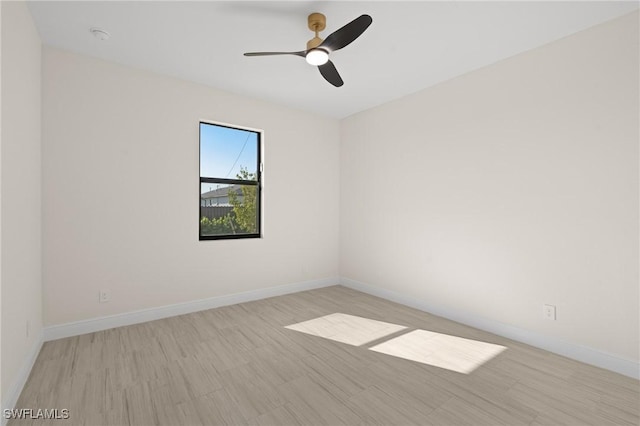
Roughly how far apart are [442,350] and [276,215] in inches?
104

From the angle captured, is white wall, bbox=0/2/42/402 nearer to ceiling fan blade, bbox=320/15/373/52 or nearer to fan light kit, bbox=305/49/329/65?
fan light kit, bbox=305/49/329/65

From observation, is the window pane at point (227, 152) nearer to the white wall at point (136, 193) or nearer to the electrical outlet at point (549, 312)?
the white wall at point (136, 193)

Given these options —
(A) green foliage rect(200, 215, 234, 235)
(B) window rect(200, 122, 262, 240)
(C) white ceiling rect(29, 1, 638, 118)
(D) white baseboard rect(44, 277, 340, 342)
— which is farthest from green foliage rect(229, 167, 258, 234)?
(C) white ceiling rect(29, 1, 638, 118)

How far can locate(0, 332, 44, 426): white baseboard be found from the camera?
1.75m

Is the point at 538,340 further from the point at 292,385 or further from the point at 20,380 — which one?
the point at 20,380

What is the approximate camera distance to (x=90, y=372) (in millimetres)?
2244

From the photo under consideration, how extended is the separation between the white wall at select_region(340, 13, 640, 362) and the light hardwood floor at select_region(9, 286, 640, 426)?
0.49 meters

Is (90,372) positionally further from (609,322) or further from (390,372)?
(609,322)

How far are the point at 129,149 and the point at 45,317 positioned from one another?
174cm

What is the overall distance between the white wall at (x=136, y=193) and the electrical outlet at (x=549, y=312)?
303cm

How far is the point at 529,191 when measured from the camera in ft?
9.20

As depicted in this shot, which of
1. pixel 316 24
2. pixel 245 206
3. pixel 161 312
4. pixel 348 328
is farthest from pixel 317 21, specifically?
pixel 161 312

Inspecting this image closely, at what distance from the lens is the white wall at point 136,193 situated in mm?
2809

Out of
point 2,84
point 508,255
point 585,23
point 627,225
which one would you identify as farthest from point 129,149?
point 627,225
